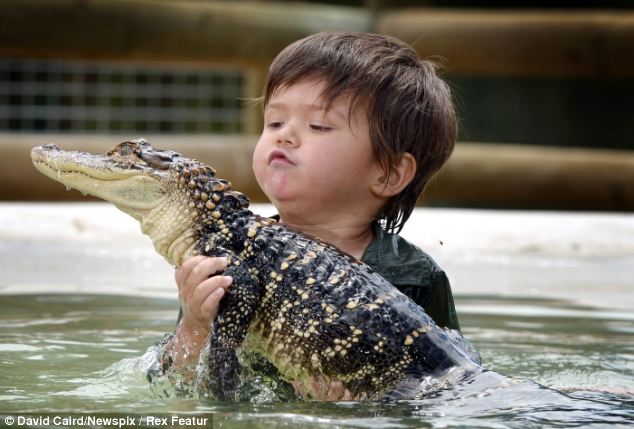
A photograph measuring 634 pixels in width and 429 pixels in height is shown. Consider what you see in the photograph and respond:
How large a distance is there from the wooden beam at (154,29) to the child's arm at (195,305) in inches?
182

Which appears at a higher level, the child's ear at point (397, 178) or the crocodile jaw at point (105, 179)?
the child's ear at point (397, 178)

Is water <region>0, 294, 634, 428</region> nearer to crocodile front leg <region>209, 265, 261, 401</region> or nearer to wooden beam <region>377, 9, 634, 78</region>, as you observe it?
crocodile front leg <region>209, 265, 261, 401</region>

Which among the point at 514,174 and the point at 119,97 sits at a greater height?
the point at 119,97

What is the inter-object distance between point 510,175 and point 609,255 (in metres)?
2.49

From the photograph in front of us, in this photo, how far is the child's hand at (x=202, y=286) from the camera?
2475mm

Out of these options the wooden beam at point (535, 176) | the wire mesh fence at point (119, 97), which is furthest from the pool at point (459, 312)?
the wire mesh fence at point (119, 97)

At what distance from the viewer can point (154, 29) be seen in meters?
7.21

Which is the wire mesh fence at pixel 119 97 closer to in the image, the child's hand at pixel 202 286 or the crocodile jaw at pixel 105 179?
the crocodile jaw at pixel 105 179

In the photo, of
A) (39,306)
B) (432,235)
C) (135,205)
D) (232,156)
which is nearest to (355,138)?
(135,205)

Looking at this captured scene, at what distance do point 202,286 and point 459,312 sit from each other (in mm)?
2022

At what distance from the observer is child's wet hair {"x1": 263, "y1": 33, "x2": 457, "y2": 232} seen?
114 inches

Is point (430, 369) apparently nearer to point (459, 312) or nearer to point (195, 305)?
point (195, 305)

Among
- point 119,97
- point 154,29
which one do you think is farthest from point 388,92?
point 119,97

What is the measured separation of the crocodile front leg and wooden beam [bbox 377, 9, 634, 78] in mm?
5520
